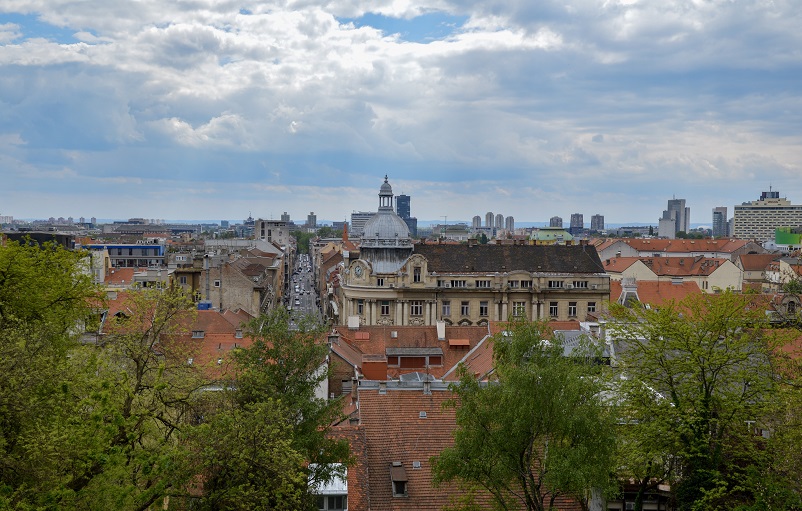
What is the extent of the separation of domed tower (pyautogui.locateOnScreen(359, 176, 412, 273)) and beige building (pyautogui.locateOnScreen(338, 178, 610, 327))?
118 millimetres

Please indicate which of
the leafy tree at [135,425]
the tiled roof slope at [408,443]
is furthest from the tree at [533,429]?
the leafy tree at [135,425]

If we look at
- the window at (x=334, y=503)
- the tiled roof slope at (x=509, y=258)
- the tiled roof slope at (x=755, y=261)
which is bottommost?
the window at (x=334, y=503)

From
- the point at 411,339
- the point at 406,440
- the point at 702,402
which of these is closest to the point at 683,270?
the point at 411,339

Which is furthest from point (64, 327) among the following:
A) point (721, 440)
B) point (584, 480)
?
point (721, 440)

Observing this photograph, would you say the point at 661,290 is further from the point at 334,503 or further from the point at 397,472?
the point at 334,503

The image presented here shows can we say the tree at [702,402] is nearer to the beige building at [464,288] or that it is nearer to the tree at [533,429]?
the tree at [533,429]

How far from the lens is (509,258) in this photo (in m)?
100

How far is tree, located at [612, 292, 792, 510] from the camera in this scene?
3198 centimetres

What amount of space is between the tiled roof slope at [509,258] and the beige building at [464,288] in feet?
0.38

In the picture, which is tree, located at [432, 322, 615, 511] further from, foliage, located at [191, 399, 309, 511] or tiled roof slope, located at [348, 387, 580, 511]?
foliage, located at [191, 399, 309, 511]

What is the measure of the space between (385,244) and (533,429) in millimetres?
72909

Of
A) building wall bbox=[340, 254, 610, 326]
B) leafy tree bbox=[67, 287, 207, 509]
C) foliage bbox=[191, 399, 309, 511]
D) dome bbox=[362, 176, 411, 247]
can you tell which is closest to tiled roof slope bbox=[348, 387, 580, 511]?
foliage bbox=[191, 399, 309, 511]

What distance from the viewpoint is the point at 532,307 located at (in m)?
98.1

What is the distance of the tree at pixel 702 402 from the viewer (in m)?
32.0
